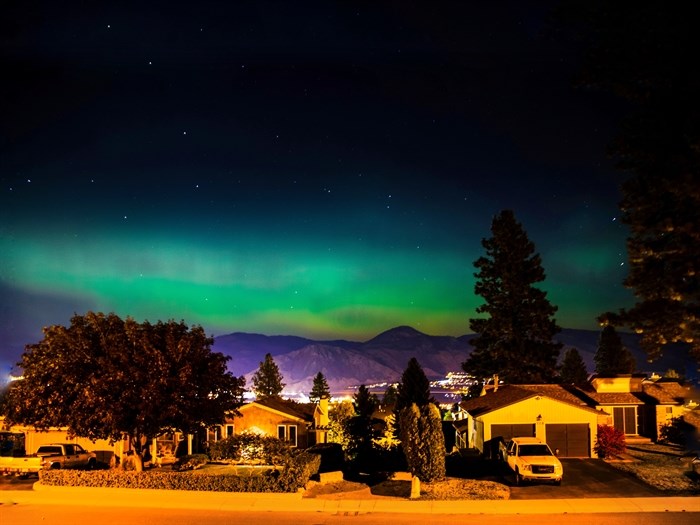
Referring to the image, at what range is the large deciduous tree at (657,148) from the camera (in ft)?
50.3

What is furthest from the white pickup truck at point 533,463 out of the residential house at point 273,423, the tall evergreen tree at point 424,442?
the residential house at point 273,423

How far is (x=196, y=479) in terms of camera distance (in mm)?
24812

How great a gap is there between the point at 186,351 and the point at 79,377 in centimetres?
427

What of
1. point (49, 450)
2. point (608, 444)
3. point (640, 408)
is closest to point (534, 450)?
point (608, 444)

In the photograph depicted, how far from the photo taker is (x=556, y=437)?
112 feet

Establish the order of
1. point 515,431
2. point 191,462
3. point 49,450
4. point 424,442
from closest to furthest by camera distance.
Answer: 1. point 424,442
2. point 191,462
3. point 49,450
4. point 515,431

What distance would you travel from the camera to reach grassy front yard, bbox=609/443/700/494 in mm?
25234

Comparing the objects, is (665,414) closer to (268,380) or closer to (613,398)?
(613,398)

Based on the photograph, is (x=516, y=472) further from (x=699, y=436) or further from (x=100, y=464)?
(x=100, y=464)

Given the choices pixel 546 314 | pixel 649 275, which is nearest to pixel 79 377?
pixel 649 275

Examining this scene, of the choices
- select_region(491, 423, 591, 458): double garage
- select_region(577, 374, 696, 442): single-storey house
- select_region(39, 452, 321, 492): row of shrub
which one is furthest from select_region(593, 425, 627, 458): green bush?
select_region(39, 452, 321, 492): row of shrub

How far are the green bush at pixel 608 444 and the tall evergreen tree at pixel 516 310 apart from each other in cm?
2635

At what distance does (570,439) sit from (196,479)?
1909 cm

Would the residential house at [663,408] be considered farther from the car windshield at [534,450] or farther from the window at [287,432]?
the window at [287,432]
